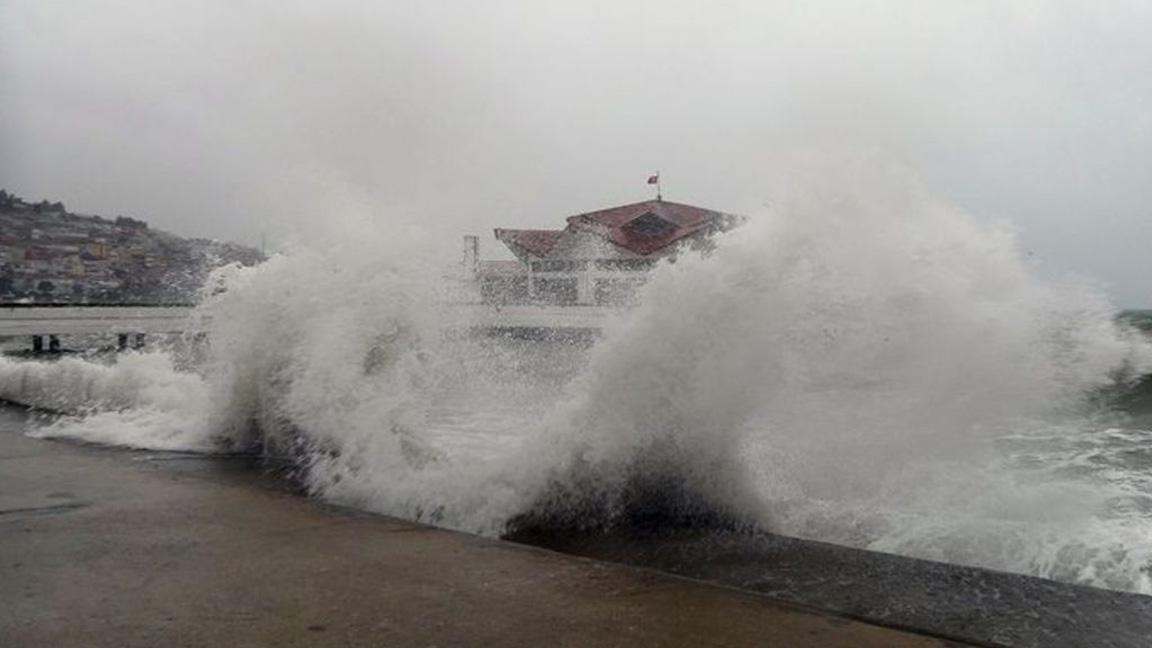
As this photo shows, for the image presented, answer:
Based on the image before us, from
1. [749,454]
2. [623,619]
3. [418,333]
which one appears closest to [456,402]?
[418,333]

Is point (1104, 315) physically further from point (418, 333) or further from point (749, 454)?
point (418, 333)

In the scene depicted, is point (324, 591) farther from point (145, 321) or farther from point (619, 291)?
point (145, 321)

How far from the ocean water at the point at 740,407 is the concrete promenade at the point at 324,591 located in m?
0.92

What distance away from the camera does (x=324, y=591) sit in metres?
3.34

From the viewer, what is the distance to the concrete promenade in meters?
2.88

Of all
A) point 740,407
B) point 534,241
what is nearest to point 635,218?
point 534,241

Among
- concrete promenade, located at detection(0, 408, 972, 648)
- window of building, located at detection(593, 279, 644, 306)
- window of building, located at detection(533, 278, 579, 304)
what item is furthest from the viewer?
window of building, located at detection(533, 278, 579, 304)

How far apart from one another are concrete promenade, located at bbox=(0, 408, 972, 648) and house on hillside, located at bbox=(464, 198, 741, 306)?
2.83 metres

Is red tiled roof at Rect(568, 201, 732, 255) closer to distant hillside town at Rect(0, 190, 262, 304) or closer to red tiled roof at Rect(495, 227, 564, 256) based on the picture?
red tiled roof at Rect(495, 227, 564, 256)

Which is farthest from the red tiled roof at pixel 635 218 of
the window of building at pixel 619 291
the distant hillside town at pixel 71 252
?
the window of building at pixel 619 291

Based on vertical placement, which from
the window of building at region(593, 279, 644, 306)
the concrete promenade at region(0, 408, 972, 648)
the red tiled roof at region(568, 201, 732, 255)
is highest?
the red tiled roof at region(568, 201, 732, 255)

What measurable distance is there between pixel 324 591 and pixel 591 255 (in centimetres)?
1357

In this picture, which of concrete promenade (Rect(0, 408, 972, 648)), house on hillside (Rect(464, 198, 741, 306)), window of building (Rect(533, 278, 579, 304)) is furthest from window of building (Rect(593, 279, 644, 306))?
window of building (Rect(533, 278, 579, 304))

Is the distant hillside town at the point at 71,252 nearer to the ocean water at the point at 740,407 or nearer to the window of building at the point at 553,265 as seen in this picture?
the window of building at the point at 553,265
